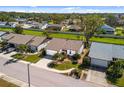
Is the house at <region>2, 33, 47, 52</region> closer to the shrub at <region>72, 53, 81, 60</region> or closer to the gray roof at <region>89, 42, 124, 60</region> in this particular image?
the shrub at <region>72, 53, 81, 60</region>

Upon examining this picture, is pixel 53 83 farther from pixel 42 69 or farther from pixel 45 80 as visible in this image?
pixel 42 69

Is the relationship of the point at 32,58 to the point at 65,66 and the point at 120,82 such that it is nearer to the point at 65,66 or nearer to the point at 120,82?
the point at 65,66

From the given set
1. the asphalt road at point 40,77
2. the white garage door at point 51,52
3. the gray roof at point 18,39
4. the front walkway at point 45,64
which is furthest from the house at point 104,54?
the gray roof at point 18,39

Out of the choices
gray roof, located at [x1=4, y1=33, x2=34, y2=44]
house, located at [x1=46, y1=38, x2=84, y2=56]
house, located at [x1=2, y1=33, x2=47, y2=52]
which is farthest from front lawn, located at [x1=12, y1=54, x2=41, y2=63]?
gray roof, located at [x1=4, y1=33, x2=34, y2=44]

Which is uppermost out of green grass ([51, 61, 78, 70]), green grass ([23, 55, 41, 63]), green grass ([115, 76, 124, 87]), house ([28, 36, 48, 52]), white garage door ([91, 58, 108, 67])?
house ([28, 36, 48, 52])

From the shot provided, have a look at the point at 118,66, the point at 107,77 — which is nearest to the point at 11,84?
the point at 107,77

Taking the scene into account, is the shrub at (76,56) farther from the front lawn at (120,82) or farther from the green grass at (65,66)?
the front lawn at (120,82)
